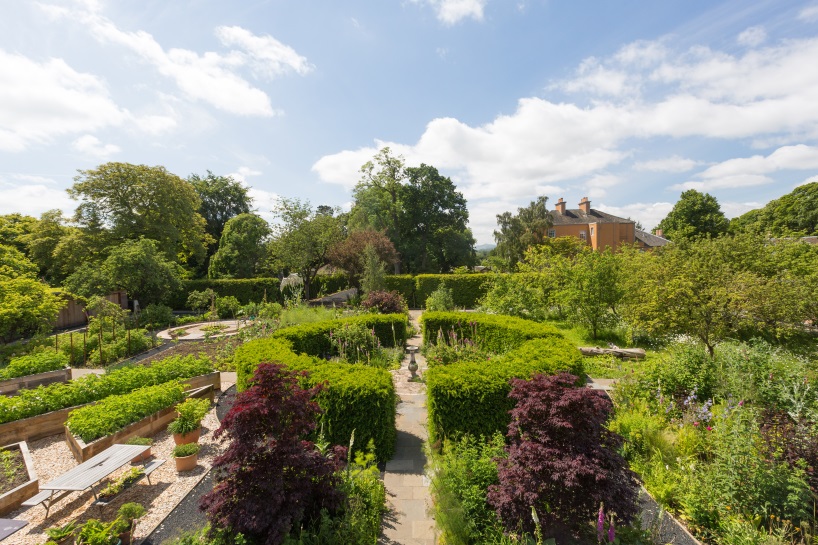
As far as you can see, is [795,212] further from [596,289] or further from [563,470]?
[563,470]

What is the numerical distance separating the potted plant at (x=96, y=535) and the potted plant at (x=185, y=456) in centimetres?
181

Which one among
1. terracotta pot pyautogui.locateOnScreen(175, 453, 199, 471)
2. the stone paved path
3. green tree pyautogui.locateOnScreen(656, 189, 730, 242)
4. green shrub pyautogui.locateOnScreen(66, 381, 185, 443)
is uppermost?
green tree pyautogui.locateOnScreen(656, 189, 730, 242)

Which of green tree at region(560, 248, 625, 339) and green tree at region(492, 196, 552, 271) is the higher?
green tree at region(492, 196, 552, 271)

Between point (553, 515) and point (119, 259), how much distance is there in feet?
68.6

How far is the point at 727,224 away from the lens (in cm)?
3591

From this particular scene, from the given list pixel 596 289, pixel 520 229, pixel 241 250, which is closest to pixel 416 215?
pixel 520 229

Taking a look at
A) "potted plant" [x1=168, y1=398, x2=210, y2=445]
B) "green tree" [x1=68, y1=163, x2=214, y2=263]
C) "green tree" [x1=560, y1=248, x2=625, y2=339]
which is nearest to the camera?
"potted plant" [x1=168, y1=398, x2=210, y2=445]

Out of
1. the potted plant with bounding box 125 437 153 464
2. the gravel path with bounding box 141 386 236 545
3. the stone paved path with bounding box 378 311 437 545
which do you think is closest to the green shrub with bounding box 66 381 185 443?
the potted plant with bounding box 125 437 153 464

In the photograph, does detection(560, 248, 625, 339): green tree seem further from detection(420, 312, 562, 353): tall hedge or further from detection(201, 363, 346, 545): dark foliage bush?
detection(201, 363, 346, 545): dark foliage bush

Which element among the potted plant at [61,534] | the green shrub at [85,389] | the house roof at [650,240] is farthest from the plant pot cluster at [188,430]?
the house roof at [650,240]

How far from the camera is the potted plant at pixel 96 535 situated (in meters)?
Result: 3.41

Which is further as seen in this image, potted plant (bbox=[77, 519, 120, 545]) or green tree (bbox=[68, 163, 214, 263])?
green tree (bbox=[68, 163, 214, 263])

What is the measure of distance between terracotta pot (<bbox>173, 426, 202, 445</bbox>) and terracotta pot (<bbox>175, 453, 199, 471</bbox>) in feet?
1.73

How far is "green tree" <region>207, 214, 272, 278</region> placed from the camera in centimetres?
2922
